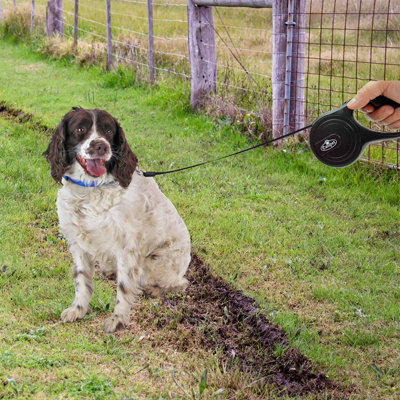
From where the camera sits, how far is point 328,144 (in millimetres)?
3643

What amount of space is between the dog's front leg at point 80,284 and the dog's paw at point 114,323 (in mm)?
213

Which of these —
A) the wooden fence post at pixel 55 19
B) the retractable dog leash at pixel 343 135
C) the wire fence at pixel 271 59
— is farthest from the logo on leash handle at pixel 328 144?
the wooden fence post at pixel 55 19

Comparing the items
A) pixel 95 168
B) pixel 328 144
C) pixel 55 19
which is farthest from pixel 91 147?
pixel 55 19

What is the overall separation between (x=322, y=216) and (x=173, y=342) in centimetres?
254

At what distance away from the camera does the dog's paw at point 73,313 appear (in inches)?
147

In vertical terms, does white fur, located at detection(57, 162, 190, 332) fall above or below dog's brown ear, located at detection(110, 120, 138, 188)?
below

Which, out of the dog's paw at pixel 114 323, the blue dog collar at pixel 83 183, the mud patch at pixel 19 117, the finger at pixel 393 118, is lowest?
the dog's paw at pixel 114 323

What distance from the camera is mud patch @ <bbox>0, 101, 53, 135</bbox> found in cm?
838

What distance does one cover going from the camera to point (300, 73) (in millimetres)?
Answer: 7391

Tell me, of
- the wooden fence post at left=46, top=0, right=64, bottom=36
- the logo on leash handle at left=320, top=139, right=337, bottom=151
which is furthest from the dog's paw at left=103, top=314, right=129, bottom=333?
the wooden fence post at left=46, top=0, right=64, bottom=36

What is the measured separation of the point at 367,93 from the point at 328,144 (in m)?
0.38

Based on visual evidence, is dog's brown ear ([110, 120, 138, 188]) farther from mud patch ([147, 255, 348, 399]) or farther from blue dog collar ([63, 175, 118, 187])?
mud patch ([147, 255, 348, 399])

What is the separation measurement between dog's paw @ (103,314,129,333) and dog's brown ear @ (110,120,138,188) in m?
0.81

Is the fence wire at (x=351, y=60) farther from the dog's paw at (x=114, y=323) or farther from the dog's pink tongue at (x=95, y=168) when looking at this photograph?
the dog's paw at (x=114, y=323)
